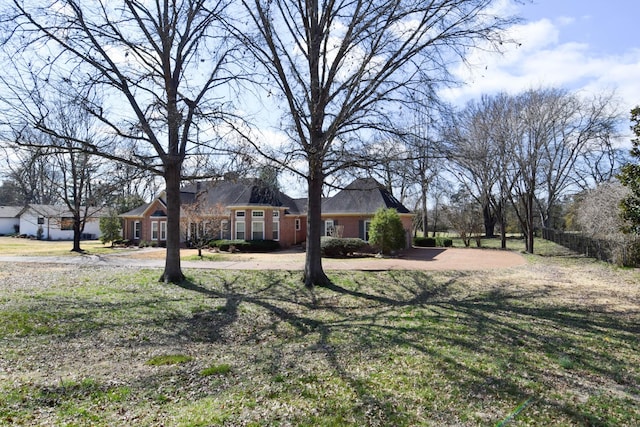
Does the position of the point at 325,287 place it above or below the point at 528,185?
below

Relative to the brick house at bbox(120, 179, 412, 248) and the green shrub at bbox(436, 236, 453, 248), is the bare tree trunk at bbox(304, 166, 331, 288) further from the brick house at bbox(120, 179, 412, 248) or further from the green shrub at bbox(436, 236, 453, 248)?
the green shrub at bbox(436, 236, 453, 248)

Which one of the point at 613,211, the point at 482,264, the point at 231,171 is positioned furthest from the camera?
the point at 482,264

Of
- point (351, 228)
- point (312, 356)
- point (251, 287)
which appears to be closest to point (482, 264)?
point (351, 228)

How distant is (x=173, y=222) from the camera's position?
42.5 ft

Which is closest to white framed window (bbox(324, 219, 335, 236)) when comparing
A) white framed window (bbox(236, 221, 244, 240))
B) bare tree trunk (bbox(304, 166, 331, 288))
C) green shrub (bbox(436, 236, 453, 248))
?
white framed window (bbox(236, 221, 244, 240))

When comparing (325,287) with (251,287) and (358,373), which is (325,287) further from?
(358,373)

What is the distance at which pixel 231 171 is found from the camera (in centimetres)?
1191

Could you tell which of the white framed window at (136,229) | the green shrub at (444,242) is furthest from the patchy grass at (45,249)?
the green shrub at (444,242)

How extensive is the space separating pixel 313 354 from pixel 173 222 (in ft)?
26.9

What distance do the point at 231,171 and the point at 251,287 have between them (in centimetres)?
372

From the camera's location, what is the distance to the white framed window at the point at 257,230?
28.4 metres

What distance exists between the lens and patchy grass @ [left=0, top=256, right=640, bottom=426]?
14.1 ft

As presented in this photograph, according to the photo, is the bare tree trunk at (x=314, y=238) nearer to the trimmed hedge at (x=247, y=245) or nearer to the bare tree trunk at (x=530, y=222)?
the trimmed hedge at (x=247, y=245)

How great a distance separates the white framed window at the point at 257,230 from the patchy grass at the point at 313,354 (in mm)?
15381
